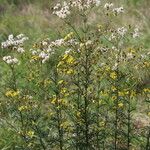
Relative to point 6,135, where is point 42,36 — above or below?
above

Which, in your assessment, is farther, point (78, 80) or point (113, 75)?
point (113, 75)

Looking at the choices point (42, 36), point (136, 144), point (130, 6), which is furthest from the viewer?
point (130, 6)

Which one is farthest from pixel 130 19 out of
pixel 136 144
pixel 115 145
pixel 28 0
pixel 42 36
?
pixel 115 145

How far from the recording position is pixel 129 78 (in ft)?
23.2

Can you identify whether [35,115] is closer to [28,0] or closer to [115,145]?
[115,145]

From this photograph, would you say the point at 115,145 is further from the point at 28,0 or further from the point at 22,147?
the point at 28,0

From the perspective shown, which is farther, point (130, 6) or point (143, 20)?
point (130, 6)

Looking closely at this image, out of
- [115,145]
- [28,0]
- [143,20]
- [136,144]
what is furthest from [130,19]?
[115,145]

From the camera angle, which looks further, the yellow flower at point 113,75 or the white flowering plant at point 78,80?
the yellow flower at point 113,75

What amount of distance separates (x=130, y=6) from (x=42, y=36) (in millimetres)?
2974

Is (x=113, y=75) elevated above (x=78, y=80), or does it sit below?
above

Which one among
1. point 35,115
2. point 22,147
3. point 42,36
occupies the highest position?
point 42,36

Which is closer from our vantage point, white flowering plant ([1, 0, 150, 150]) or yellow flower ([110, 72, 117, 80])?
white flowering plant ([1, 0, 150, 150])

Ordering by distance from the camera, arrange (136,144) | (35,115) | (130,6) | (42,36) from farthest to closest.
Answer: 1. (130,6)
2. (42,36)
3. (136,144)
4. (35,115)
